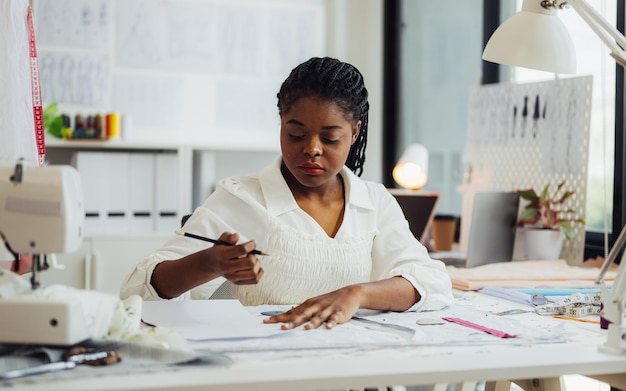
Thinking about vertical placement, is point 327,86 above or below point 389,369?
above

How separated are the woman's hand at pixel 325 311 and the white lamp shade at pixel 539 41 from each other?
641mm

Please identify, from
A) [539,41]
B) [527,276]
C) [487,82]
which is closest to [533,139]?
[487,82]

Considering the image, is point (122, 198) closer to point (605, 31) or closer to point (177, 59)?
point (177, 59)

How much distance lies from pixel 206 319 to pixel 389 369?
15.6 inches

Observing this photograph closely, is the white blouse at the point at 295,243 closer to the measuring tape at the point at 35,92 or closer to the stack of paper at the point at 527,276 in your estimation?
the stack of paper at the point at 527,276

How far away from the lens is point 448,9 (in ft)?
13.0

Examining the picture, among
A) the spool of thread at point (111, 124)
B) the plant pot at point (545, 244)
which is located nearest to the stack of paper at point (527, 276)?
the plant pot at point (545, 244)

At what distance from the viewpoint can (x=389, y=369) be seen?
107 centimetres

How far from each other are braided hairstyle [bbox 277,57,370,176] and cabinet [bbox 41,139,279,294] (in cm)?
202

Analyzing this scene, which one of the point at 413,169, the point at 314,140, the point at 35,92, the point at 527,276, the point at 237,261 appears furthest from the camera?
the point at 413,169

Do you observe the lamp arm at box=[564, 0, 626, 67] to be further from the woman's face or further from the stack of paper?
the stack of paper

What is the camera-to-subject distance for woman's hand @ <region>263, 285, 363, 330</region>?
133 centimetres

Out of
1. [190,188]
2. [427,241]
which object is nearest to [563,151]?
[427,241]

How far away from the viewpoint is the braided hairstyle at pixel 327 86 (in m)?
1.68
